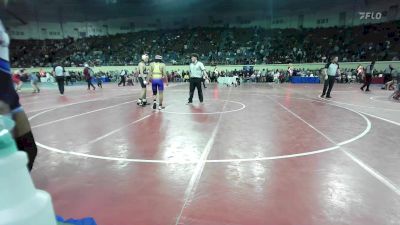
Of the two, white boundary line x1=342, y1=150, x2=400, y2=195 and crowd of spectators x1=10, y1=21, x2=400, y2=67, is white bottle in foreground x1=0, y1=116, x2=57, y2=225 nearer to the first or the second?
white boundary line x1=342, y1=150, x2=400, y2=195

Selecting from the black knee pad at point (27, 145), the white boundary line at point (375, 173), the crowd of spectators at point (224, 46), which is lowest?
the white boundary line at point (375, 173)

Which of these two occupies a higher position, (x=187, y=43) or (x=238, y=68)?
(x=187, y=43)

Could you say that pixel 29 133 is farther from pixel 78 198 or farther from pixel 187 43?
pixel 187 43

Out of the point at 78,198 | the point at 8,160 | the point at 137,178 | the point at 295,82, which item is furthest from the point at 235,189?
the point at 295,82

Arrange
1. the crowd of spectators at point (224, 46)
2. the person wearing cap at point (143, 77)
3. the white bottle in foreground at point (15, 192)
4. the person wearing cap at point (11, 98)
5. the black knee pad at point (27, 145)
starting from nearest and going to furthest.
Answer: the white bottle in foreground at point (15, 192)
the person wearing cap at point (11, 98)
the black knee pad at point (27, 145)
the person wearing cap at point (143, 77)
the crowd of spectators at point (224, 46)

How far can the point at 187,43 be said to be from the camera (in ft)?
140

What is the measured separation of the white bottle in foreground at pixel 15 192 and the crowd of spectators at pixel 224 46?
3545 cm

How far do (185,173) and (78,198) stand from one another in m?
1.53

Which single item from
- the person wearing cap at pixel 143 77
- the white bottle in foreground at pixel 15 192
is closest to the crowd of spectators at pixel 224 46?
the person wearing cap at pixel 143 77

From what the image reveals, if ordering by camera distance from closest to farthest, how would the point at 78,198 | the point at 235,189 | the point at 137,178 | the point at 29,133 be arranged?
1. the point at 29,133
2. the point at 78,198
3. the point at 235,189
4. the point at 137,178

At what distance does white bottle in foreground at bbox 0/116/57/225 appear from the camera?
2.80ft

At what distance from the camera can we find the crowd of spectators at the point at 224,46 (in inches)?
1346

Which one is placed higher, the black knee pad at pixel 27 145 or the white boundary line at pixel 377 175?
the black knee pad at pixel 27 145

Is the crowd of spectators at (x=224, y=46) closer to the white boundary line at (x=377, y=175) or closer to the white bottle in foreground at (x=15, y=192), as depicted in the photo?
the white boundary line at (x=377, y=175)
